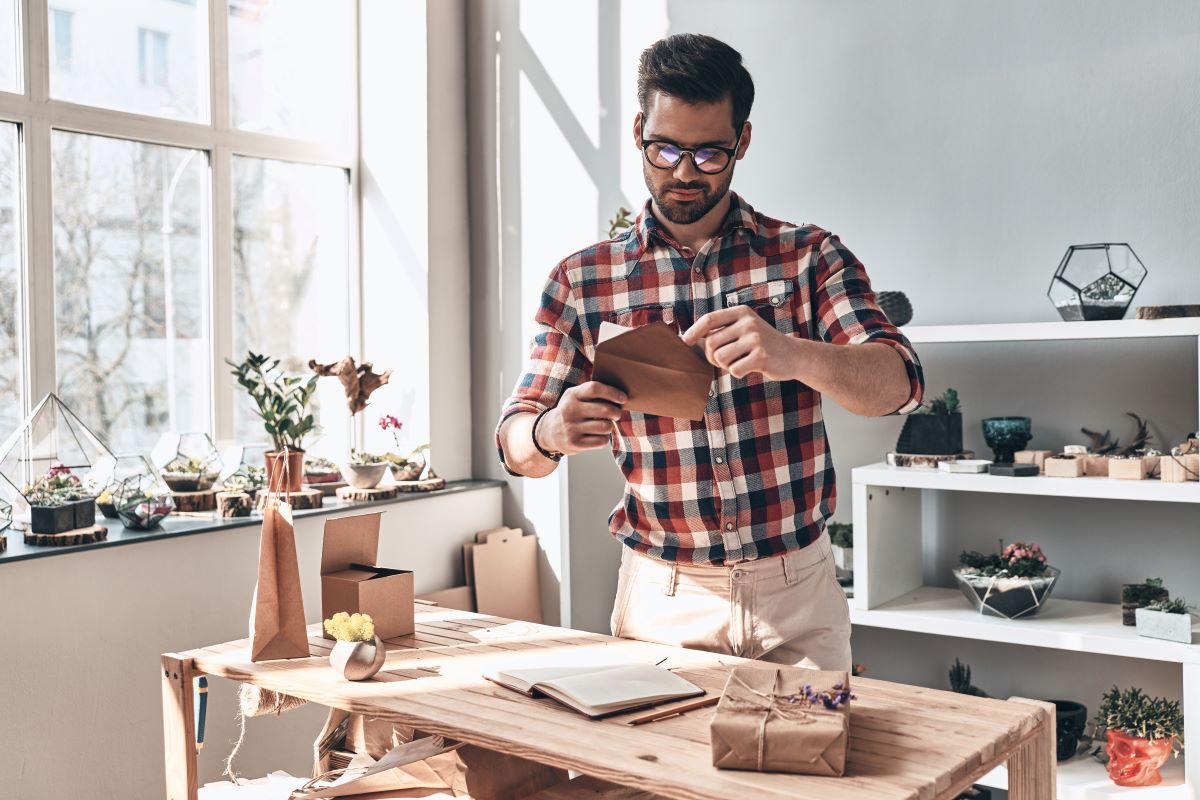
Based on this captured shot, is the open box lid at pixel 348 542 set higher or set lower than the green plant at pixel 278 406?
lower

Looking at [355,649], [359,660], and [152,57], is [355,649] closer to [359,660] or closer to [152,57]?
[359,660]

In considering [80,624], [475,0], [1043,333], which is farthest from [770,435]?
[475,0]

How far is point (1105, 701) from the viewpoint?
2818 millimetres

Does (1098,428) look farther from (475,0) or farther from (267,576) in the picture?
(475,0)

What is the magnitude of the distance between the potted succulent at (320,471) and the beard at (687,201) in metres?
2.00

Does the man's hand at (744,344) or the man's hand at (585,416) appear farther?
the man's hand at (585,416)

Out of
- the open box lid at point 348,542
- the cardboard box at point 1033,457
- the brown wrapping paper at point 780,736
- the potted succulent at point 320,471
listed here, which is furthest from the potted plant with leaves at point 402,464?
the brown wrapping paper at point 780,736

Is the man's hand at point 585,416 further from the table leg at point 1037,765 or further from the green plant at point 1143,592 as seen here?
the green plant at point 1143,592

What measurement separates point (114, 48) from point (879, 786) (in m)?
2.97

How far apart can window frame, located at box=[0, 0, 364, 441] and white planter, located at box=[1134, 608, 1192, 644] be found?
2.52 meters

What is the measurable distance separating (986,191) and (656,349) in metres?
1.74

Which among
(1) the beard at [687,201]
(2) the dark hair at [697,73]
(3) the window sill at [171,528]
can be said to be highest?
(2) the dark hair at [697,73]

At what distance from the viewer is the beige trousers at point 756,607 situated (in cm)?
184

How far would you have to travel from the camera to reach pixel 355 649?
1.84 meters
